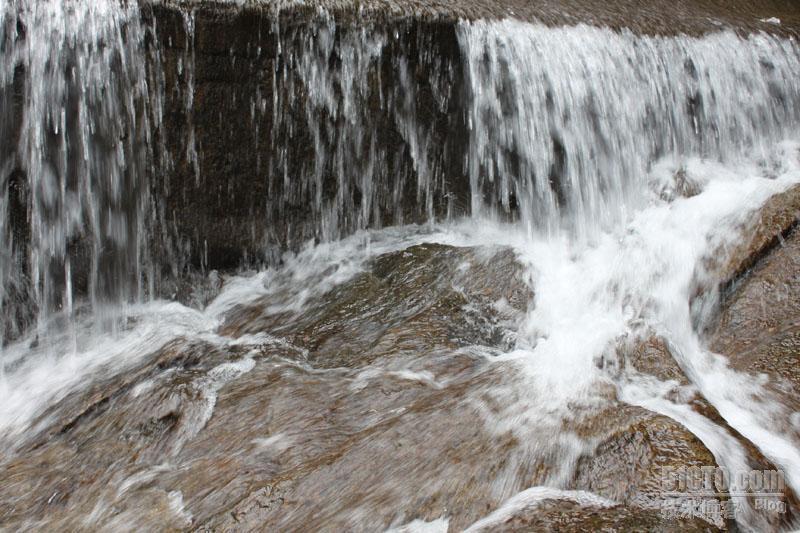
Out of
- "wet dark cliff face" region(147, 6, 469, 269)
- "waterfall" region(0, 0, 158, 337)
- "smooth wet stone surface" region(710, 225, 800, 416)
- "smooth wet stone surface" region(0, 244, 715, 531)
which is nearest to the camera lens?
"smooth wet stone surface" region(0, 244, 715, 531)

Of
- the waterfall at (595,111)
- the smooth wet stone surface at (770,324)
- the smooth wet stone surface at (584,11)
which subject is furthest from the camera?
the waterfall at (595,111)

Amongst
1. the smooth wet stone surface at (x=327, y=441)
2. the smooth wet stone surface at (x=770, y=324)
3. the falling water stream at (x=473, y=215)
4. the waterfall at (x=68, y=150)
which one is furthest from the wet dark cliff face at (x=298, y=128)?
the smooth wet stone surface at (x=770, y=324)

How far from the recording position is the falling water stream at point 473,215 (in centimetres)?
388

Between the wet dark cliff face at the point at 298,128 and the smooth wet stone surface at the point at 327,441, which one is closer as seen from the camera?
the smooth wet stone surface at the point at 327,441

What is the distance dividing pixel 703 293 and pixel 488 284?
1346 mm

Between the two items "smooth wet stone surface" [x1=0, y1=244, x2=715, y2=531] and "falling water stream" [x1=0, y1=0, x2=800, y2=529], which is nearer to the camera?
"smooth wet stone surface" [x1=0, y1=244, x2=715, y2=531]

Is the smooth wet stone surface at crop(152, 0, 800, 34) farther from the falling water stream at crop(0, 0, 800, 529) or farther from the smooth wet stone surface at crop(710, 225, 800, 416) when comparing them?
the smooth wet stone surface at crop(710, 225, 800, 416)

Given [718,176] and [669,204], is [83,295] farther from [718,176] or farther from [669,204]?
[718,176]

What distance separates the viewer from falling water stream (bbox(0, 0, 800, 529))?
3.88 metres

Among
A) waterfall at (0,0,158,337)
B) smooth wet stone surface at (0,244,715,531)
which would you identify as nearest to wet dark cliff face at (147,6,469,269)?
waterfall at (0,0,158,337)

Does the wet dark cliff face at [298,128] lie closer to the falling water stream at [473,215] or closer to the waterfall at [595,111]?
the falling water stream at [473,215]

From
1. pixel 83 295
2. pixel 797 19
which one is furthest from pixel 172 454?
pixel 797 19

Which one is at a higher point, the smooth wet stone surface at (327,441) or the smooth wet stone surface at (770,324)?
the smooth wet stone surface at (770,324)

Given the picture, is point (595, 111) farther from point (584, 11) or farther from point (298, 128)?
point (298, 128)
